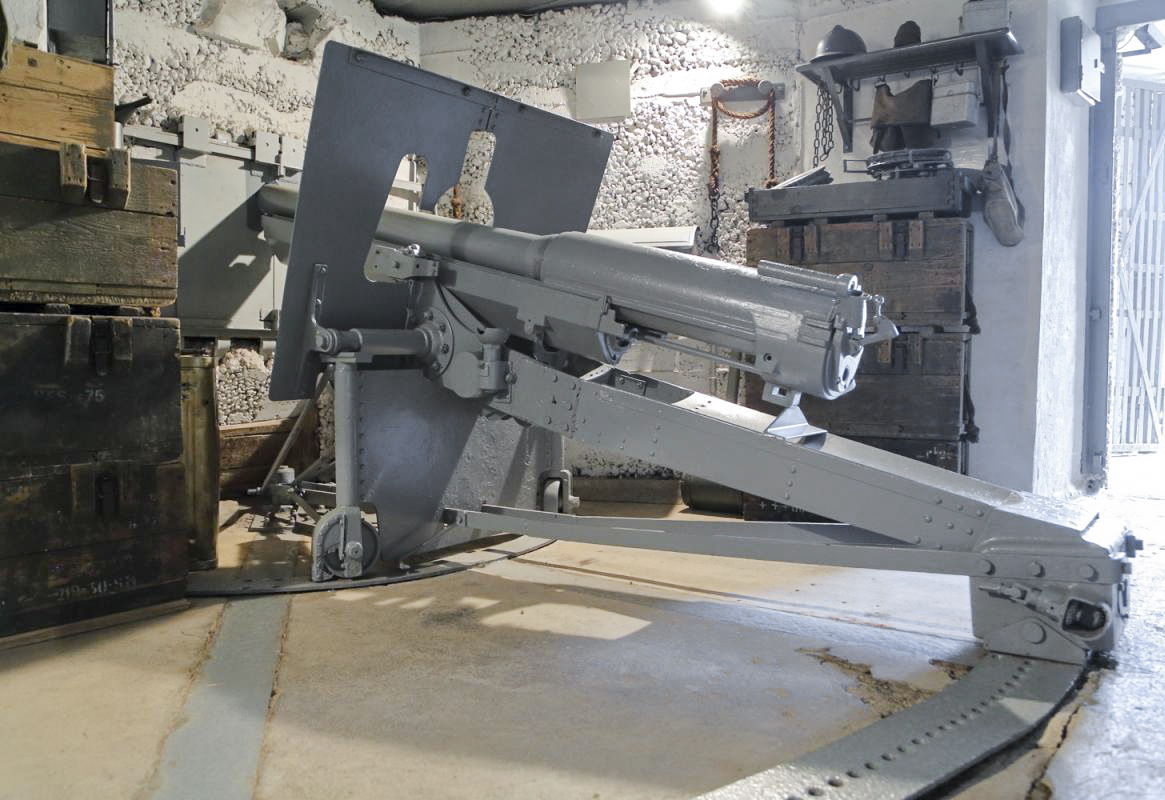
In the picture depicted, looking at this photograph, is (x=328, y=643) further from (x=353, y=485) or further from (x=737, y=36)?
(x=737, y=36)

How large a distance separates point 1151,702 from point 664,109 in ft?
12.8

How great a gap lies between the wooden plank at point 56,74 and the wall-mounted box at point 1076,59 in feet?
13.6

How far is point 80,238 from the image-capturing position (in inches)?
109

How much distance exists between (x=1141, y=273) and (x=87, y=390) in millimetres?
7780

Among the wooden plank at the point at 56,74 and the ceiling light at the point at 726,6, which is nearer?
the wooden plank at the point at 56,74

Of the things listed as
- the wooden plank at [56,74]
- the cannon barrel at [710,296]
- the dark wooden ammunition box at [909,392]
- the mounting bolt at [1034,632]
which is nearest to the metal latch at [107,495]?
the wooden plank at [56,74]

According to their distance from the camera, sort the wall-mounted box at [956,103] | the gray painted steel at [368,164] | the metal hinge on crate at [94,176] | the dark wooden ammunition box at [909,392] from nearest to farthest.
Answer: the metal hinge on crate at [94,176] < the gray painted steel at [368,164] < the dark wooden ammunition box at [909,392] < the wall-mounted box at [956,103]

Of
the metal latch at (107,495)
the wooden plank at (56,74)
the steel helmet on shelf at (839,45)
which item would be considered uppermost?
the steel helmet on shelf at (839,45)

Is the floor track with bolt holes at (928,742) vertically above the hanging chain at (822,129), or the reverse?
the hanging chain at (822,129)

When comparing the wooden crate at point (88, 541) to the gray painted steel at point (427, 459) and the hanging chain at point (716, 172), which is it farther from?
the hanging chain at point (716, 172)

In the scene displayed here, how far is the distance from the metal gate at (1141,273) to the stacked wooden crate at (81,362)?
6.86 metres

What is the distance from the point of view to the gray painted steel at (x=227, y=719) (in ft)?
6.00

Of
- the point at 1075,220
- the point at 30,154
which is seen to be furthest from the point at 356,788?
the point at 1075,220

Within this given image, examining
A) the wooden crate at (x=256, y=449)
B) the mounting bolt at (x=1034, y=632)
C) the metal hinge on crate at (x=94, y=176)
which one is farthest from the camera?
the wooden crate at (x=256, y=449)
